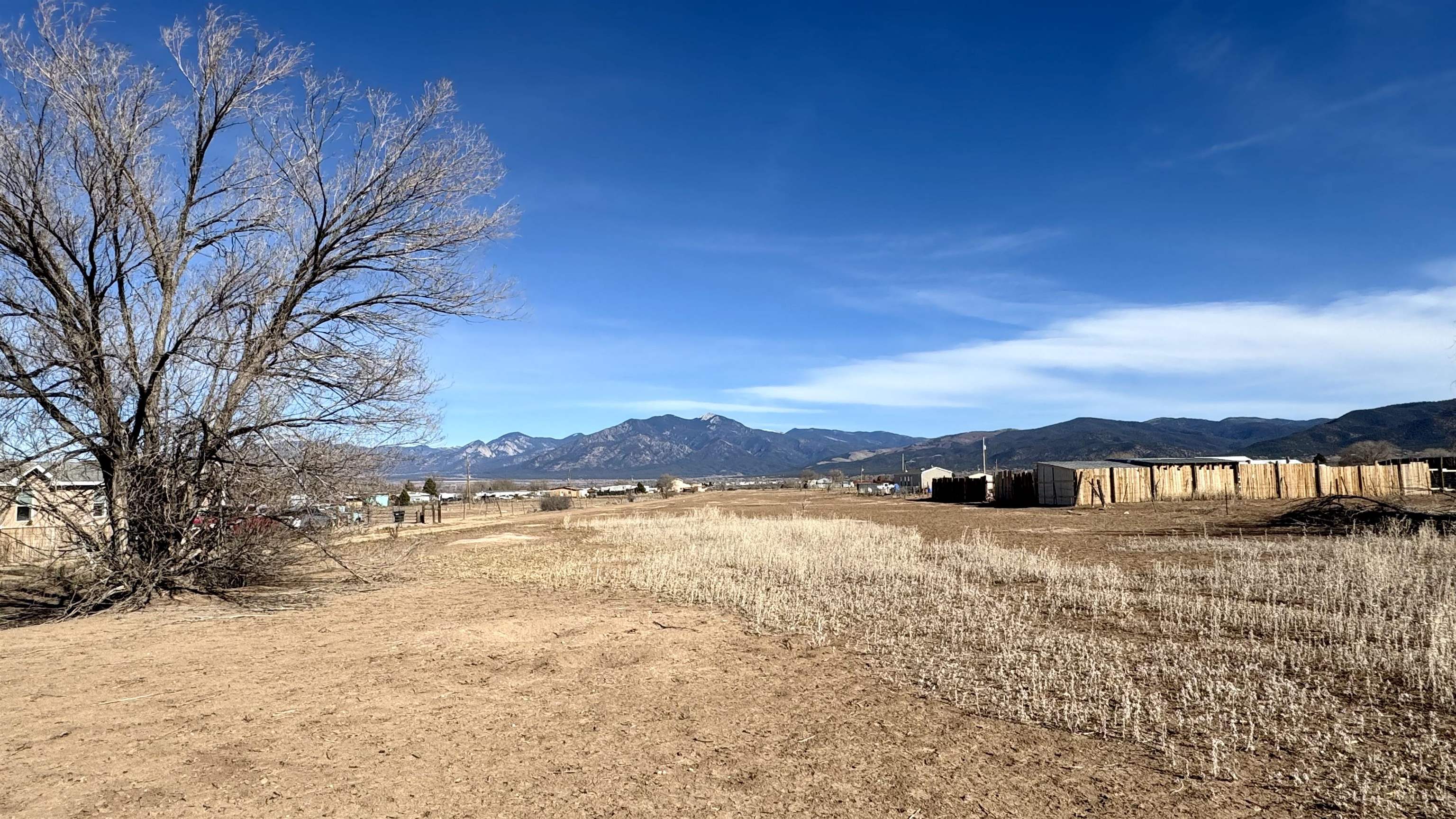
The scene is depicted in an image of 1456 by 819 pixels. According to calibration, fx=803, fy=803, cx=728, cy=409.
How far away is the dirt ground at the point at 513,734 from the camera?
5.01 meters

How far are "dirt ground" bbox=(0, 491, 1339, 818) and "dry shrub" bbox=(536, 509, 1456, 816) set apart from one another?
2.07 ft

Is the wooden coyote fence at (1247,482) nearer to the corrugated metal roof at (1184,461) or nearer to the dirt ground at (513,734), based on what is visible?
the corrugated metal roof at (1184,461)

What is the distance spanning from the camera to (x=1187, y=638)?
9.42 metres

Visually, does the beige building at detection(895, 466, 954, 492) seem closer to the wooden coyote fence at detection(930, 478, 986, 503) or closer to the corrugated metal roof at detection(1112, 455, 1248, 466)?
the wooden coyote fence at detection(930, 478, 986, 503)

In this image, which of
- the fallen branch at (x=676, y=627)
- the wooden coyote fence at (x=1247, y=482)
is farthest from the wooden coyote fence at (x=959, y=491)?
the fallen branch at (x=676, y=627)

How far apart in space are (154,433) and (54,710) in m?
6.25

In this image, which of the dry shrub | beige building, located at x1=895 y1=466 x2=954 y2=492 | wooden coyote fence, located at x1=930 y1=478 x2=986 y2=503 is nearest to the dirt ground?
the dry shrub

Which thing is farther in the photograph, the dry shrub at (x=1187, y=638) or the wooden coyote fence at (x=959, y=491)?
the wooden coyote fence at (x=959, y=491)

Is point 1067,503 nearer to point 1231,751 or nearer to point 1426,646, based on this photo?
point 1426,646

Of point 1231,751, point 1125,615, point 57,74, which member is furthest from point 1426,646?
point 57,74

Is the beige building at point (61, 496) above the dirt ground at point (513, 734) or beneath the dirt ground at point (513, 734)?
above

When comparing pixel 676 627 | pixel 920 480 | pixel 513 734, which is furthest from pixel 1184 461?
pixel 513 734

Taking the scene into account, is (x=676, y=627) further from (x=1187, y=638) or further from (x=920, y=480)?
(x=920, y=480)

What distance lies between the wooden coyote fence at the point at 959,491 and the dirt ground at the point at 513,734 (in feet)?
189
